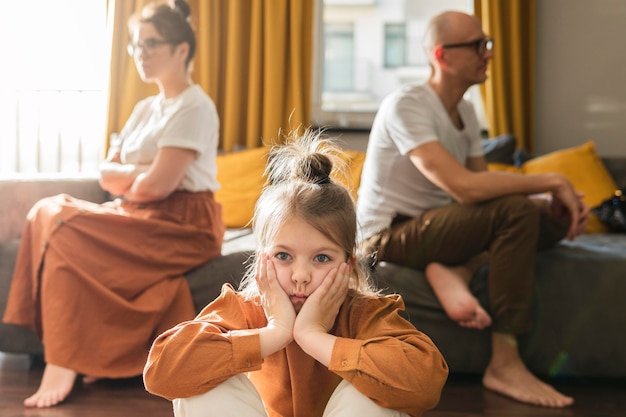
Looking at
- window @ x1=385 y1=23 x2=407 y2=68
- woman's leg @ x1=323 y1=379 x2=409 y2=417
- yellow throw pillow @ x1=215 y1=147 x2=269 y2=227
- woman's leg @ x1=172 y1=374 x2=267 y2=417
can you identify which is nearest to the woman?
yellow throw pillow @ x1=215 y1=147 x2=269 y2=227

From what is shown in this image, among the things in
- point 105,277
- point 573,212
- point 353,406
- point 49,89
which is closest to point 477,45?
point 573,212

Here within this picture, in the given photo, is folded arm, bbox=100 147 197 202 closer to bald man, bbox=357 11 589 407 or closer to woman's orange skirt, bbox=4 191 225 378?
woman's orange skirt, bbox=4 191 225 378

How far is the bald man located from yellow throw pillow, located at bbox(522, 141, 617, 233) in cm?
97

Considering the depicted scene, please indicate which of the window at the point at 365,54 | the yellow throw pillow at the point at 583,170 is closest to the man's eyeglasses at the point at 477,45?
the yellow throw pillow at the point at 583,170

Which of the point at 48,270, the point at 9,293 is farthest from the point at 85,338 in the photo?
the point at 9,293

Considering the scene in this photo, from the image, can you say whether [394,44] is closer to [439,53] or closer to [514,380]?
[439,53]

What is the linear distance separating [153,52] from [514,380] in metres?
1.41

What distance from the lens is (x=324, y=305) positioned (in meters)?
1.37

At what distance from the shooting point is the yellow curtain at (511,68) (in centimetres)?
399

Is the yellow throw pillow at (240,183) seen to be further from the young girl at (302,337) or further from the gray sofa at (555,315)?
the young girl at (302,337)

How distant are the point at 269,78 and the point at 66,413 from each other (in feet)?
7.26

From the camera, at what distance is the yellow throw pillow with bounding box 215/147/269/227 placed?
11.2ft

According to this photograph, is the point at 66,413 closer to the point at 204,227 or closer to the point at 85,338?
the point at 85,338

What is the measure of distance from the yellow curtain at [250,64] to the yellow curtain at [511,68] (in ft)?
2.88
